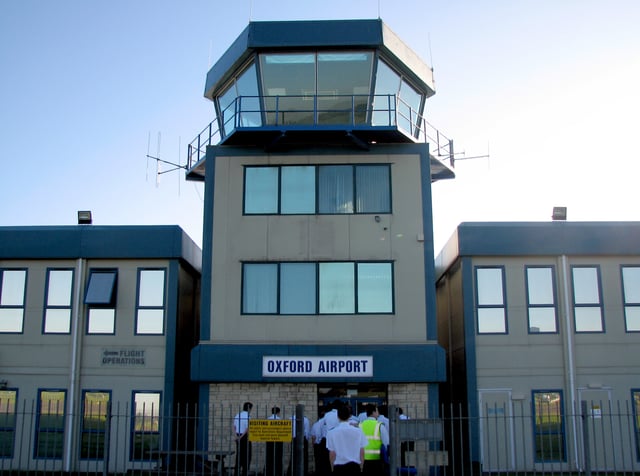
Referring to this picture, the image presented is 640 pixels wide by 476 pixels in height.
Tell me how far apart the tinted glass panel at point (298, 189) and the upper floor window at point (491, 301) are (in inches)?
187

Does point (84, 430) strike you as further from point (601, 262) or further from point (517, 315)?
point (601, 262)

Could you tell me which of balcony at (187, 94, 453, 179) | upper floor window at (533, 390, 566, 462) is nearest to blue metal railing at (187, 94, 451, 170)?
balcony at (187, 94, 453, 179)

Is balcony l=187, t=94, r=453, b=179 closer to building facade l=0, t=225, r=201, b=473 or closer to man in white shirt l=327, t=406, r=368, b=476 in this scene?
building facade l=0, t=225, r=201, b=473

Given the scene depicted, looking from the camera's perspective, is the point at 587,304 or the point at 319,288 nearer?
the point at 319,288

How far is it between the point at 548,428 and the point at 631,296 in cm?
411

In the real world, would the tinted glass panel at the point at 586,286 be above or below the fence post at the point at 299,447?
above

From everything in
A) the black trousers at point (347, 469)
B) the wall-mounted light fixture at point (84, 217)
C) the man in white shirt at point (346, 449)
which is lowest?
the black trousers at point (347, 469)

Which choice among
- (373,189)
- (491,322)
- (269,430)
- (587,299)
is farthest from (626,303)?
(269,430)

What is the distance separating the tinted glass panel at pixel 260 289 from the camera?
1942cm

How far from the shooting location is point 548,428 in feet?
62.0

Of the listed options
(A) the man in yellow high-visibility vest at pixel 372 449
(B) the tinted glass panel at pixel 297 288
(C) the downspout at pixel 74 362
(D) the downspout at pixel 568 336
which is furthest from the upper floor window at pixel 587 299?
(C) the downspout at pixel 74 362

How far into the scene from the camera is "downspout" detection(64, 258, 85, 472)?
1895 centimetres

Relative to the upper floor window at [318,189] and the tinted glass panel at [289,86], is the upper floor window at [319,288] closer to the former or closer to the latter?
the upper floor window at [318,189]

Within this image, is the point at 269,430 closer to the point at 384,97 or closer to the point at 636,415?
the point at 636,415
